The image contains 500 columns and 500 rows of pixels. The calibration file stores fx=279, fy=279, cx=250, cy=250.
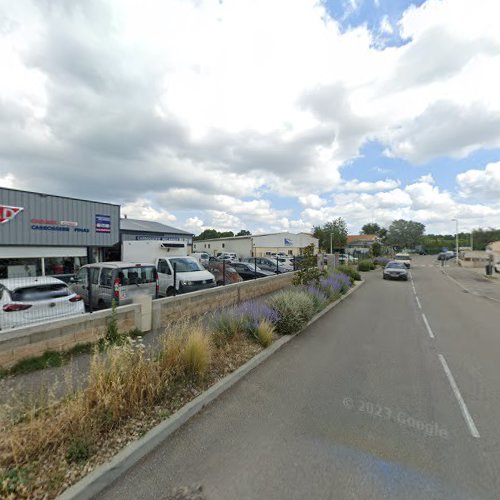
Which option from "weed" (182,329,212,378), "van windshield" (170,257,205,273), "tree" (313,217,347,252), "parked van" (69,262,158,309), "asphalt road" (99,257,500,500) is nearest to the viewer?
"asphalt road" (99,257,500,500)

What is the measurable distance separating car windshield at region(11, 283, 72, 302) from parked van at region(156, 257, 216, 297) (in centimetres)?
417

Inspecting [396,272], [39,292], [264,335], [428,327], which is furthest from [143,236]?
[428,327]

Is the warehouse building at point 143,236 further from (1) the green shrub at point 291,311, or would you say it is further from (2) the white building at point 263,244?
(2) the white building at point 263,244

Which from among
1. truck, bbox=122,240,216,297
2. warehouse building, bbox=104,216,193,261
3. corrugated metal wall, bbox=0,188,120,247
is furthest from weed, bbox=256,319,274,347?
corrugated metal wall, bbox=0,188,120,247

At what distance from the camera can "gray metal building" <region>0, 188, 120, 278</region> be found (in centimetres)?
1574

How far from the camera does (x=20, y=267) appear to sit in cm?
1617

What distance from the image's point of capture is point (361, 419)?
3650mm

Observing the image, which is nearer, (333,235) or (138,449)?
(138,449)

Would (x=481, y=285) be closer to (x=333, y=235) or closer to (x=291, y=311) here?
(x=291, y=311)

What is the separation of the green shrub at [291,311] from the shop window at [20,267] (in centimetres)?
1422

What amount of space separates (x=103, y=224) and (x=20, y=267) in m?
6.11

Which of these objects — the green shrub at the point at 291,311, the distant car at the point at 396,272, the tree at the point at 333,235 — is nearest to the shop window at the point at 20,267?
the green shrub at the point at 291,311

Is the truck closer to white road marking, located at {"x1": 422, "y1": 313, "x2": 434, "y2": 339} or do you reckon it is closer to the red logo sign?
white road marking, located at {"x1": 422, "y1": 313, "x2": 434, "y2": 339}

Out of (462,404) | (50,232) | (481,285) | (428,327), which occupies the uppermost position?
(50,232)
